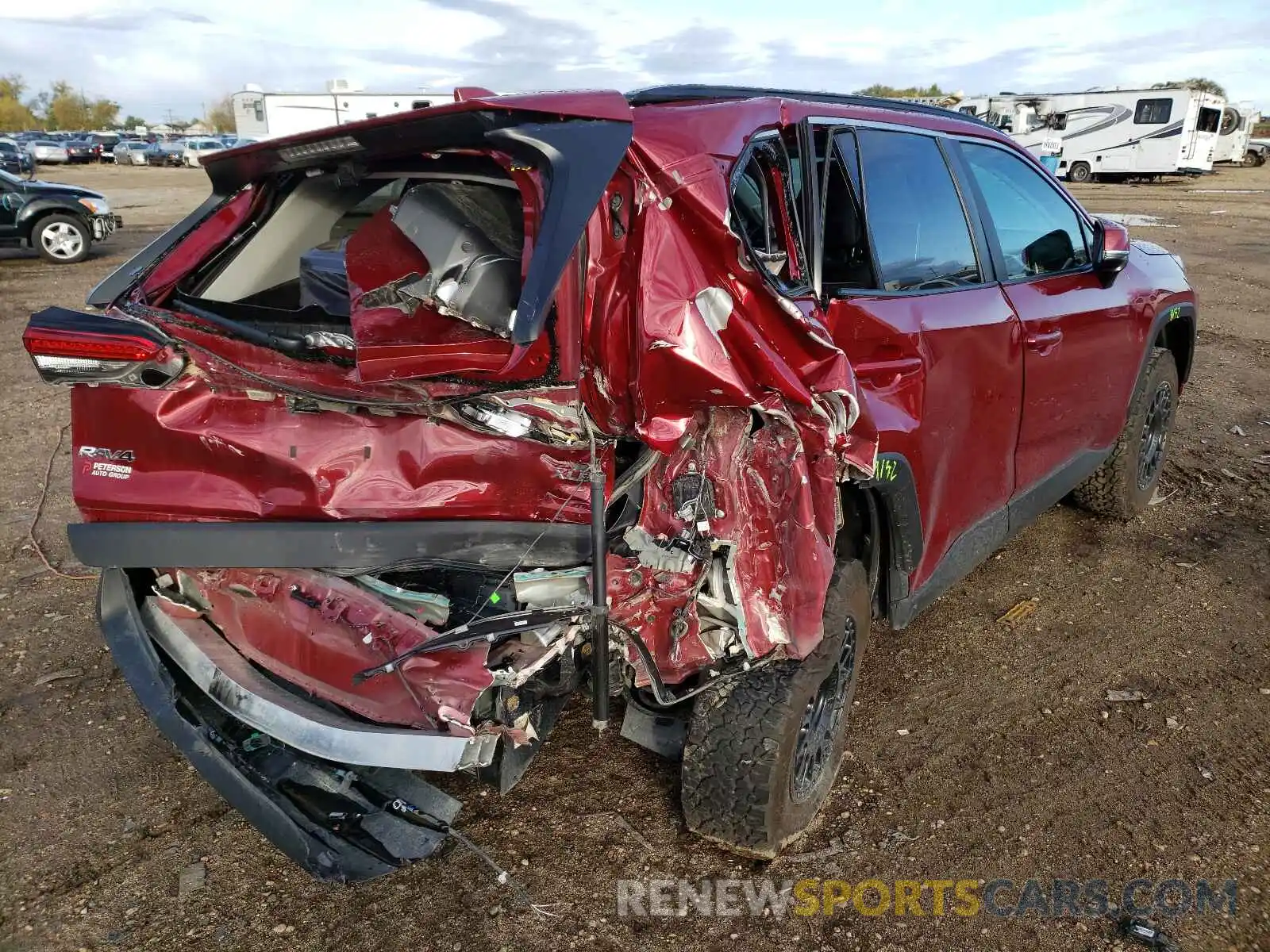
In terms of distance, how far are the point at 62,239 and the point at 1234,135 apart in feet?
134

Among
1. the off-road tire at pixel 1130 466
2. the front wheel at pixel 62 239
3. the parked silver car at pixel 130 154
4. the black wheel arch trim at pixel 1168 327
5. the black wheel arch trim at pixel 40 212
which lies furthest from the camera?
the parked silver car at pixel 130 154

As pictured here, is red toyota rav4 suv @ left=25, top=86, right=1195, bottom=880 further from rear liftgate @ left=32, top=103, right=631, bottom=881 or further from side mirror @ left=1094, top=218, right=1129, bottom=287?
side mirror @ left=1094, top=218, right=1129, bottom=287

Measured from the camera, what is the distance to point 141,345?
7.70 feet

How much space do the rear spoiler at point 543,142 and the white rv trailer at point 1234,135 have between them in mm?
41048

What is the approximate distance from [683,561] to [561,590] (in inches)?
12.1

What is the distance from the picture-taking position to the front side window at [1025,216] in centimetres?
340

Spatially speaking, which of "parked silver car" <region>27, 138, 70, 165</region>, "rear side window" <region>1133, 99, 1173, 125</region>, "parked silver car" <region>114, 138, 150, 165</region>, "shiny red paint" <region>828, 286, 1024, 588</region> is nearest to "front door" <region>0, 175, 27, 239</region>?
"shiny red paint" <region>828, 286, 1024, 588</region>

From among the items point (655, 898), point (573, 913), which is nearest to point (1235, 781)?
point (655, 898)

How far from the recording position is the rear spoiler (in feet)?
5.95

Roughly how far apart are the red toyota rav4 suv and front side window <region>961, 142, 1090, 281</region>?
718mm

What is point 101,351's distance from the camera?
2359 mm

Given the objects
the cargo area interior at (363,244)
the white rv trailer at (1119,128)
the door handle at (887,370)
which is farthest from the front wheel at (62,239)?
the white rv trailer at (1119,128)

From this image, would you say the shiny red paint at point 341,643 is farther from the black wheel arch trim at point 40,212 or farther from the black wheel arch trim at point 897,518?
the black wheel arch trim at point 40,212

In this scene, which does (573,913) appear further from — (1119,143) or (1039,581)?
(1119,143)
